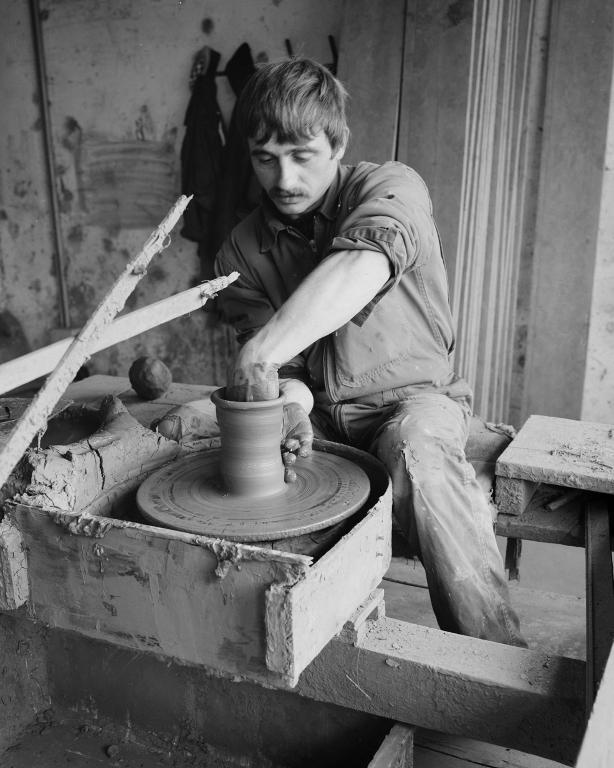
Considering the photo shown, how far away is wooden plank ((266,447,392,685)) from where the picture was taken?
1368 millimetres

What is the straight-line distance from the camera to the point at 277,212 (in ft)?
8.56

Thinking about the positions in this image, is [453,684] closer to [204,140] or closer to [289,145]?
[289,145]

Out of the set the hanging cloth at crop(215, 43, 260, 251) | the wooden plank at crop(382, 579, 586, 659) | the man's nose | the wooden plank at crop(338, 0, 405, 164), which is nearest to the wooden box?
the man's nose

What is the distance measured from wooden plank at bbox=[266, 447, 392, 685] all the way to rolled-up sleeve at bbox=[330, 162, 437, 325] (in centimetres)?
70

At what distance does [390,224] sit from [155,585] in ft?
3.84

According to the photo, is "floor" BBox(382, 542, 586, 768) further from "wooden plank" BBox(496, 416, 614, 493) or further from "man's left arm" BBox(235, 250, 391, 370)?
"man's left arm" BBox(235, 250, 391, 370)

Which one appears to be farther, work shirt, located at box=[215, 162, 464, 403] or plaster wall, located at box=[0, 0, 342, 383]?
plaster wall, located at box=[0, 0, 342, 383]

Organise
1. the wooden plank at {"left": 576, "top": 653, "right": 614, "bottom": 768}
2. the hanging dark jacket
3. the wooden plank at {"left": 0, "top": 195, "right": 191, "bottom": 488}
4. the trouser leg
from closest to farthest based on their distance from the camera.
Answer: the wooden plank at {"left": 576, "top": 653, "right": 614, "bottom": 768}
the wooden plank at {"left": 0, "top": 195, "right": 191, "bottom": 488}
the trouser leg
the hanging dark jacket

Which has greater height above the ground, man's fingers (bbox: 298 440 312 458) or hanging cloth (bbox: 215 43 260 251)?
hanging cloth (bbox: 215 43 260 251)

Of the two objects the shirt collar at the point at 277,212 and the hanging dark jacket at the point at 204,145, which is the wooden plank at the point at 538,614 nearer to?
the shirt collar at the point at 277,212

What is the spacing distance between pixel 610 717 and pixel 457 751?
3.28ft

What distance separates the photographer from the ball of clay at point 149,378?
3.60m

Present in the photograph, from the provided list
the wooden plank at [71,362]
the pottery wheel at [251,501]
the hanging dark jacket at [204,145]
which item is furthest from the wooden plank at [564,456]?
the hanging dark jacket at [204,145]

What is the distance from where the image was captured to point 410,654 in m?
1.73
